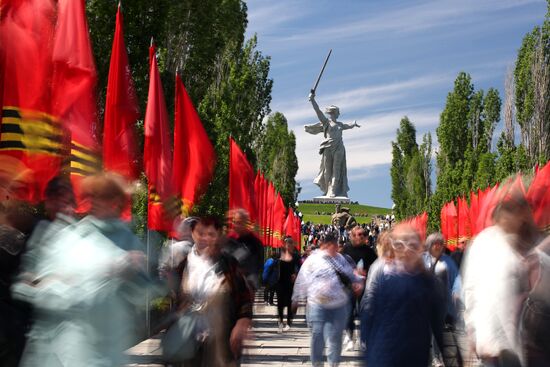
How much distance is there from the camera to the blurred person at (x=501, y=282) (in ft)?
18.9

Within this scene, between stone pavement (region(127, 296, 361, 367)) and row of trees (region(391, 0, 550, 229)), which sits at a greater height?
row of trees (region(391, 0, 550, 229))

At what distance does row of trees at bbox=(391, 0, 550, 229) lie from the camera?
47.8 meters

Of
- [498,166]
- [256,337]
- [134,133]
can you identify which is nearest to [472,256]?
[134,133]

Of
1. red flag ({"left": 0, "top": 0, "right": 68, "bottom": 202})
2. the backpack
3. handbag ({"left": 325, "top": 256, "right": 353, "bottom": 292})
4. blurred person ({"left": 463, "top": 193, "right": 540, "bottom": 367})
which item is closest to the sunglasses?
blurred person ({"left": 463, "top": 193, "right": 540, "bottom": 367})

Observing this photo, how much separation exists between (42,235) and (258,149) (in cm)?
4080

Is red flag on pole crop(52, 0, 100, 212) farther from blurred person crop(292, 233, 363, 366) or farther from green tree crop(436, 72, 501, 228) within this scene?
green tree crop(436, 72, 501, 228)

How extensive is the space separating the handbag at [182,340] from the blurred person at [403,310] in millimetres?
1215

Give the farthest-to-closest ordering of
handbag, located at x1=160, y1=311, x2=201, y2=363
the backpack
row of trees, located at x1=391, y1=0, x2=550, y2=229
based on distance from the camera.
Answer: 1. row of trees, located at x1=391, y1=0, x2=550, y2=229
2. the backpack
3. handbag, located at x1=160, y1=311, x2=201, y2=363

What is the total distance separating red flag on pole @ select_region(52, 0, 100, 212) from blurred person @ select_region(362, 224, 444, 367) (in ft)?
10.0

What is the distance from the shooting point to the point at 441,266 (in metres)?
11.8

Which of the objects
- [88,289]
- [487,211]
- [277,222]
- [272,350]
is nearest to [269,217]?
[277,222]

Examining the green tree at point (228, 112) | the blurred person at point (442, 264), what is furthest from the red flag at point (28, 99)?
the green tree at point (228, 112)

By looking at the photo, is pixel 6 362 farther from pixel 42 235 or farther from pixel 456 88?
pixel 456 88

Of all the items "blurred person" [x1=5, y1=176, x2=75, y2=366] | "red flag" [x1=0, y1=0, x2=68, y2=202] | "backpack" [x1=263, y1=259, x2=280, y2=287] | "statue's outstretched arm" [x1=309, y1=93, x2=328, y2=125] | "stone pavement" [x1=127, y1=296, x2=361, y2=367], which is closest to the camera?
"blurred person" [x1=5, y1=176, x2=75, y2=366]
